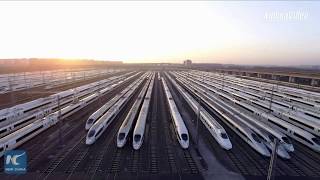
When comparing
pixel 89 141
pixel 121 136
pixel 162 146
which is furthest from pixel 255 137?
pixel 89 141

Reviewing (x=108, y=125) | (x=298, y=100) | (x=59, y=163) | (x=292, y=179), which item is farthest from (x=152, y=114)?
(x=298, y=100)

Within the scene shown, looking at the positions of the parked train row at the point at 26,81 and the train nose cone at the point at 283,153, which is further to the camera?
the parked train row at the point at 26,81

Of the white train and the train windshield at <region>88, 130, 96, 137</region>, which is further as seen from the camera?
the train windshield at <region>88, 130, 96, 137</region>

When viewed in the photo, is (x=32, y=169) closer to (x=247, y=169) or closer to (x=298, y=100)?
(x=247, y=169)

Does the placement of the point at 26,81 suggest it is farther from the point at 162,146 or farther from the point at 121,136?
the point at 162,146

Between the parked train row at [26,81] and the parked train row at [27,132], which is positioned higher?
the parked train row at [26,81]

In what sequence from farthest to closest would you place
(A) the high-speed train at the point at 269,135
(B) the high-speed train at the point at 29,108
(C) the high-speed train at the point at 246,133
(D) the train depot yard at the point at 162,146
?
(B) the high-speed train at the point at 29,108 < (C) the high-speed train at the point at 246,133 < (A) the high-speed train at the point at 269,135 < (D) the train depot yard at the point at 162,146

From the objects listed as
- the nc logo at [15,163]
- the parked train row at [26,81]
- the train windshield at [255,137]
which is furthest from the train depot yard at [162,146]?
the parked train row at [26,81]

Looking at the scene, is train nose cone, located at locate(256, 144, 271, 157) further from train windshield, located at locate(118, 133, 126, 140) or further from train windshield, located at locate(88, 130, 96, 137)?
train windshield, located at locate(88, 130, 96, 137)

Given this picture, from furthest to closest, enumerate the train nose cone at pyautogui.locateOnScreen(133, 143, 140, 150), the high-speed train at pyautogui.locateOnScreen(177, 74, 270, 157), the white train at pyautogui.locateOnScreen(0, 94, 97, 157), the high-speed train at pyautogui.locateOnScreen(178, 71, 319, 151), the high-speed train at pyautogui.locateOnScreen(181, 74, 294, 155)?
the high-speed train at pyautogui.locateOnScreen(178, 71, 319, 151) < the train nose cone at pyautogui.locateOnScreen(133, 143, 140, 150) < the high-speed train at pyautogui.locateOnScreen(177, 74, 270, 157) < the high-speed train at pyautogui.locateOnScreen(181, 74, 294, 155) < the white train at pyautogui.locateOnScreen(0, 94, 97, 157)

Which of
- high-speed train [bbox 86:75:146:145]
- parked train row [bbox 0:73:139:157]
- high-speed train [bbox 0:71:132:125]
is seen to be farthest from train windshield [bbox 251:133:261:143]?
high-speed train [bbox 0:71:132:125]

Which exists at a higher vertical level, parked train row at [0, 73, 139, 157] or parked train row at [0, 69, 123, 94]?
parked train row at [0, 69, 123, 94]

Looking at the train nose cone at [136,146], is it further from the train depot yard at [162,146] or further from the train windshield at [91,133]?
the train windshield at [91,133]
